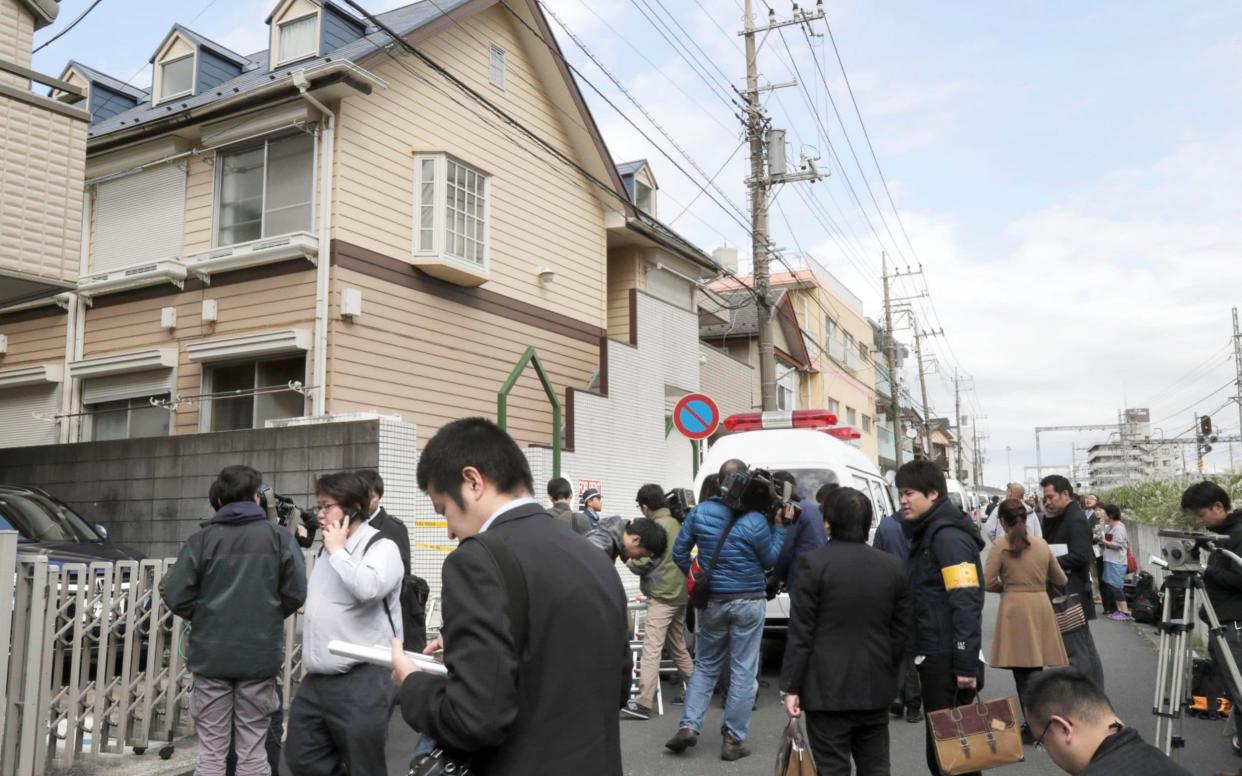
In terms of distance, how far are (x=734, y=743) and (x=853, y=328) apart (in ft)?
132

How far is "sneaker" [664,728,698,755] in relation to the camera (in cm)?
709

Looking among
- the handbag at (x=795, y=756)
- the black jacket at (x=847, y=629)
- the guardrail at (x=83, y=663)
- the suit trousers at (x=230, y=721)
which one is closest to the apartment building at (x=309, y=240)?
the guardrail at (x=83, y=663)

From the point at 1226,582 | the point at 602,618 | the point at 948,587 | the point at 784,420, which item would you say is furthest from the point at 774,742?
the point at 784,420

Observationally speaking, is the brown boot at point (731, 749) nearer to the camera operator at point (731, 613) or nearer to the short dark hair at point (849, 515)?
the camera operator at point (731, 613)

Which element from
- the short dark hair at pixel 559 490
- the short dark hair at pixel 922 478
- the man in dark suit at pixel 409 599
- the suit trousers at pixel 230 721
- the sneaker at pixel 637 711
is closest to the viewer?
the suit trousers at pixel 230 721

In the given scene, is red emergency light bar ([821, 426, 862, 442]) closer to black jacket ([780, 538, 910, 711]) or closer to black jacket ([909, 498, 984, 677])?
black jacket ([909, 498, 984, 677])

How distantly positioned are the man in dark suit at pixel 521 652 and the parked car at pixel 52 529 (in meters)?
8.69

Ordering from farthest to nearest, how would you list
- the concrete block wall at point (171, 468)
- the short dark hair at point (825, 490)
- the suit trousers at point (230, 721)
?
the concrete block wall at point (171, 468), the short dark hair at point (825, 490), the suit trousers at point (230, 721)

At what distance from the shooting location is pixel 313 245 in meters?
13.5

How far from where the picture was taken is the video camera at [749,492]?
7086mm

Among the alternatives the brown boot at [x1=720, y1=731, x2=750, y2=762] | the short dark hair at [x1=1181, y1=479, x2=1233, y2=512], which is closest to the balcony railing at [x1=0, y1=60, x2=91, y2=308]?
the brown boot at [x1=720, y1=731, x2=750, y2=762]

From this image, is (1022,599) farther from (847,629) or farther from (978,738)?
(847,629)

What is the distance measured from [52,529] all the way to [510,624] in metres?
10.6

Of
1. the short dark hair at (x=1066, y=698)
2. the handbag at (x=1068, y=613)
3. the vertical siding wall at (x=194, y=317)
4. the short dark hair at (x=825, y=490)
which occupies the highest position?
the vertical siding wall at (x=194, y=317)
